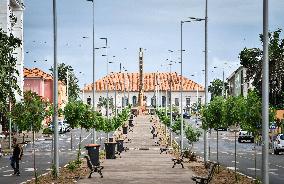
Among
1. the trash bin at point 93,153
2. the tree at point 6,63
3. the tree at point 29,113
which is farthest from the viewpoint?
the trash bin at point 93,153

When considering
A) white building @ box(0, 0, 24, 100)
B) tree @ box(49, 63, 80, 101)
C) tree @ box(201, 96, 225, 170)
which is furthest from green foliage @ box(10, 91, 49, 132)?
tree @ box(49, 63, 80, 101)

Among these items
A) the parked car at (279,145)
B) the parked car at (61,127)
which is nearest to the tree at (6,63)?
the parked car at (279,145)

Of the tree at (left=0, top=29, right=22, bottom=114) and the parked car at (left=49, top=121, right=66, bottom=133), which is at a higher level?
the tree at (left=0, top=29, right=22, bottom=114)

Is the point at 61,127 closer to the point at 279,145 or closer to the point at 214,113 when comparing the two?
the point at 279,145

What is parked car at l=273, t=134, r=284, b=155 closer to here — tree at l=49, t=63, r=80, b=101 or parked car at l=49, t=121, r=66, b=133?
parked car at l=49, t=121, r=66, b=133

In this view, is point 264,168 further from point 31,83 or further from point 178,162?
point 31,83

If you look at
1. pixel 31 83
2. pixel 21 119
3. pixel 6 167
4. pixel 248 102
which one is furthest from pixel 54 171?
pixel 31 83

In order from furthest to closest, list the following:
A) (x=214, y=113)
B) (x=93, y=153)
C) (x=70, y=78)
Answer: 1. (x=70, y=78)
2. (x=93, y=153)
3. (x=214, y=113)

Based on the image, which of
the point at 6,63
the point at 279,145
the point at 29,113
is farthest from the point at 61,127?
the point at 6,63

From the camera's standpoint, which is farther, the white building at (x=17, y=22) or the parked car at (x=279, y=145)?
the white building at (x=17, y=22)

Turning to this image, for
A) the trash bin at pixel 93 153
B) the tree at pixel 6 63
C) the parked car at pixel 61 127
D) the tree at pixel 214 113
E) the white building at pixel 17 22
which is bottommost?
the parked car at pixel 61 127

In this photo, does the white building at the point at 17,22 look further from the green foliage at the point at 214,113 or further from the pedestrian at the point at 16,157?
the green foliage at the point at 214,113

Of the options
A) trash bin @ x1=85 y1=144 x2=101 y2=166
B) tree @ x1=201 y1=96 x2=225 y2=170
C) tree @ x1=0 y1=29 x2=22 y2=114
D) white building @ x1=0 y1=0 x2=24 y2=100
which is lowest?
trash bin @ x1=85 y1=144 x2=101 y2=166

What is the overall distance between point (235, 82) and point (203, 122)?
472ft
